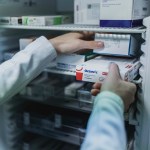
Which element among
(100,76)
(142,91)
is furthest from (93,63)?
(142,91)

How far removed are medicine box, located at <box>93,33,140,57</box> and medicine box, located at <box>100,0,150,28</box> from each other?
0.14 feet

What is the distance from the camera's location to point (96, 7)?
1.00 meters

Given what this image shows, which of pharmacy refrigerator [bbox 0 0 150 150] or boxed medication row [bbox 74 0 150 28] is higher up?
boxed medication row [bbox 74 0 150 28]

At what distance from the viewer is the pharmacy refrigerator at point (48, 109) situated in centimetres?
93

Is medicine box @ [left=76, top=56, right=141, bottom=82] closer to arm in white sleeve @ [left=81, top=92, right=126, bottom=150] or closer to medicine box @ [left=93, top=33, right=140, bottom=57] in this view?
medicine box @ [left=93, top=33, right=140, bottom=57]

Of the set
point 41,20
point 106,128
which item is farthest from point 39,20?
point 106,128

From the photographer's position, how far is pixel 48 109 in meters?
1.32

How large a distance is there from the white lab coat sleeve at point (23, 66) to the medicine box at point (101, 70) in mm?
136

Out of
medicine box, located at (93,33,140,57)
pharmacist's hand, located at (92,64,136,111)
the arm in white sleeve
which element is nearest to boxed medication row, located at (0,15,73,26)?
medicine box, located at (93,33,140,57)

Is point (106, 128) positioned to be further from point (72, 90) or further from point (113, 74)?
point (72, 90)

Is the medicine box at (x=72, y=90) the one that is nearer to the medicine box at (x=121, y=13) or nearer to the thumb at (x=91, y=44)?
the thumb at (x=91, y=44)

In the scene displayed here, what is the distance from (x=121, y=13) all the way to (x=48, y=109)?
0.68m

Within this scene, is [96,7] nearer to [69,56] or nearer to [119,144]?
[69,56]

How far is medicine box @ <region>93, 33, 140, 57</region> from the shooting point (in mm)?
892
